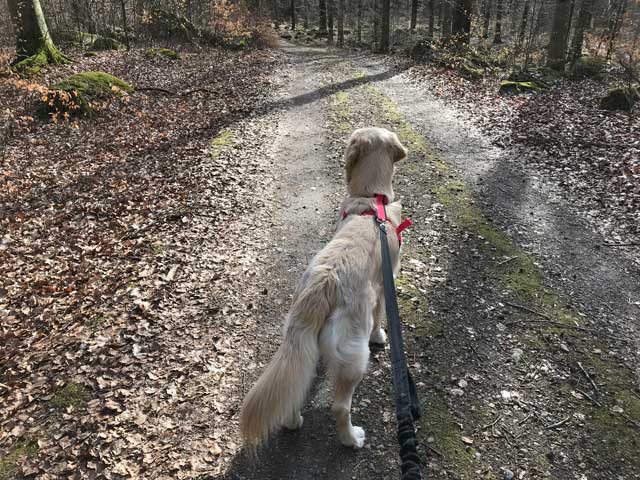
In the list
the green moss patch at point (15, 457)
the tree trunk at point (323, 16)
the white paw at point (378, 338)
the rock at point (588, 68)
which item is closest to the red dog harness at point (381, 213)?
the white paw at point (378, 338)

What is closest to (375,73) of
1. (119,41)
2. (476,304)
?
(119,41)

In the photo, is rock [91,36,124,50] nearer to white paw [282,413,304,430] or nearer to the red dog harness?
the red dog harness

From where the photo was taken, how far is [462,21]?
21188mm

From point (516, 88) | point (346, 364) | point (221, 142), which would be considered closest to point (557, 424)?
point (346, 364)

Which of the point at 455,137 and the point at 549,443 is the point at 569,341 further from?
the point at 455,137

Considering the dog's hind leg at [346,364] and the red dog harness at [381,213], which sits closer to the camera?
the dog's hind leg at [346,364]

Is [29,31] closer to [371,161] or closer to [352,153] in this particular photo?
[352,153]

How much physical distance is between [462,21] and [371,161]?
69.2 ft

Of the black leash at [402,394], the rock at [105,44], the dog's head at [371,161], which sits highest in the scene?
the rock at [105,44]

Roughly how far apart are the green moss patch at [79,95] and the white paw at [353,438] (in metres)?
11.2

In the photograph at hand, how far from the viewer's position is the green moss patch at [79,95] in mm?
11469

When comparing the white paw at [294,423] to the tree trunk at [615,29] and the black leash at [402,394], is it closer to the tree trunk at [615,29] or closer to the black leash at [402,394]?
the black leash at [402,394]

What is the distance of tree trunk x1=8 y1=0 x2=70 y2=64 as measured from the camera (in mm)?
14648

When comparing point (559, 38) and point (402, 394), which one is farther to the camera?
point (559, 38)
